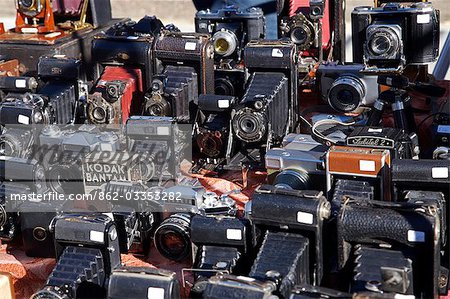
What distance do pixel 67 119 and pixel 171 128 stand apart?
5.96 feet

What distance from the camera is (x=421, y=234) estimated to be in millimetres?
5195

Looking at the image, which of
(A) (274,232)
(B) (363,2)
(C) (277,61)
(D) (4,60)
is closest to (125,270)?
(A) (274,232)

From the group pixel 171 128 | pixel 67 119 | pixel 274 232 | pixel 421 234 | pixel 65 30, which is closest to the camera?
pixel 421 234

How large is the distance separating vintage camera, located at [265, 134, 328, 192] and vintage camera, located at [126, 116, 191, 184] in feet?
2.90

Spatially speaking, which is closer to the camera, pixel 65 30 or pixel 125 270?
pixel 125 270

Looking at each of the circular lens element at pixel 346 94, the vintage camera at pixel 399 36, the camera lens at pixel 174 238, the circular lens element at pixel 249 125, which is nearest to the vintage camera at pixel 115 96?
the circular lens element at pixel 249 125

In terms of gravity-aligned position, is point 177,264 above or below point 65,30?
below

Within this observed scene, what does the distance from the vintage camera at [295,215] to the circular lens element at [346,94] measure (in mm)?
2848

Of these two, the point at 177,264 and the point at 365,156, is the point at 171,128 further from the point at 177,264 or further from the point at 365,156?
the point at 365,156

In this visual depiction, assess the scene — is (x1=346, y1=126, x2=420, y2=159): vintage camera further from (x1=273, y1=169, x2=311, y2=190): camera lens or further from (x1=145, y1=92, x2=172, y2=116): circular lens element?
(x1=145, y1=92, x2=172, y2=116): circular lens element

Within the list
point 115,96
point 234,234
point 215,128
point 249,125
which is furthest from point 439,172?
point 115,96

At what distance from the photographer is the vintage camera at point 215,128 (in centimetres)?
809

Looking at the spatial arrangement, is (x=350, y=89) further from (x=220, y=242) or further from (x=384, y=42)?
(x=220, y=242)

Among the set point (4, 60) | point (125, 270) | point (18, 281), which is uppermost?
point (4, 60)
